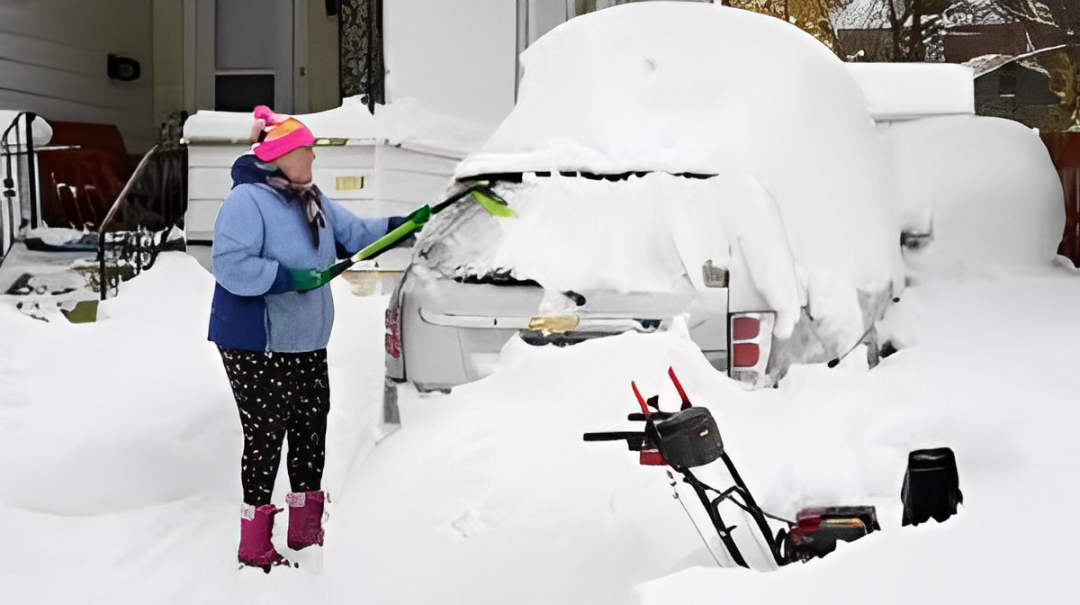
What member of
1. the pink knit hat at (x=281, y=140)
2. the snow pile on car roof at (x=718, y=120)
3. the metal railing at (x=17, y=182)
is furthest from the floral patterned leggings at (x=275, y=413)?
the metal railing at (x=17, y=182)

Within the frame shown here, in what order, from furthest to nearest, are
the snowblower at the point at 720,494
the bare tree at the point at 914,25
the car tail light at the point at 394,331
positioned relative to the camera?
1. the bare tree at the point at 914,25
2. the car tail light at the point at 394,331
3. the snowblower at the point at 720,494

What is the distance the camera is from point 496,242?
14.7 feet

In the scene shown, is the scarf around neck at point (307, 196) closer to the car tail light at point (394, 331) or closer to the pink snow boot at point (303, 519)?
the car tail light at point (394, 331)

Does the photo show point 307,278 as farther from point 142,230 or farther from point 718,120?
point 142,230

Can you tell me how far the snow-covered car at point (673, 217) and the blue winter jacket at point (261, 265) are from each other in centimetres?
35

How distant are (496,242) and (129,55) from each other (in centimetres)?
1007

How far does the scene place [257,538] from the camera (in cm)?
442

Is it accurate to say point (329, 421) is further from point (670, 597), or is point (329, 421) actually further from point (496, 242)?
point (670, 597)

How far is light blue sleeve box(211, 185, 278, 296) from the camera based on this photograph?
4270 millimetres

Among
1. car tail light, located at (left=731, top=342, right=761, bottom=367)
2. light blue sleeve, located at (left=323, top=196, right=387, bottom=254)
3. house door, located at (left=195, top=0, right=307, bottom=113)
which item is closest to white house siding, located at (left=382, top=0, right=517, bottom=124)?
house door, located at (left=195, top=0, right=307, bottom=113)

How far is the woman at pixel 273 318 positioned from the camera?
169 inches

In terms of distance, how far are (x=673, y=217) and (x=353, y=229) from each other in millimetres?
1365

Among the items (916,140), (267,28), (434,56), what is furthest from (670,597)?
(267,28)

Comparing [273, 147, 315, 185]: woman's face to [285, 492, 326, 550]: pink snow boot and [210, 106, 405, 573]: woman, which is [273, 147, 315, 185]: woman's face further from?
[285, 492, 326, 550]: pink snow boot
